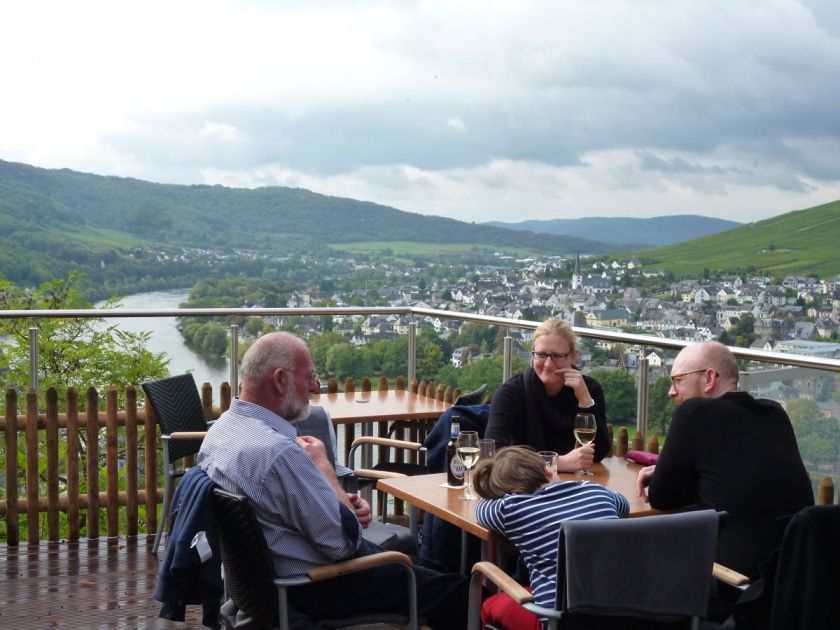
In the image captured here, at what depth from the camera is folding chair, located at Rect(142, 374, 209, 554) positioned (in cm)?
546

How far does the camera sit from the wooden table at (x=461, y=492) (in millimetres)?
3246

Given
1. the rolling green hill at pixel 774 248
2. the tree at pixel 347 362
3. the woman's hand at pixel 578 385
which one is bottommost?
the tree at pixel 347 362

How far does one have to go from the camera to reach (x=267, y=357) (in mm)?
3139

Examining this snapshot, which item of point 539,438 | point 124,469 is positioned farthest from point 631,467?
point 124,469

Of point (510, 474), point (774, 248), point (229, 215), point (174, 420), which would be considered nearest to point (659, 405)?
point (510, 474)

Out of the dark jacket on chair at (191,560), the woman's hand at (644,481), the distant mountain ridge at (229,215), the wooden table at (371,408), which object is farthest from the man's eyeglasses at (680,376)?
the distant mountain ridge at (229,215)

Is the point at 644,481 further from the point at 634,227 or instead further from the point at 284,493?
the point at 634,227

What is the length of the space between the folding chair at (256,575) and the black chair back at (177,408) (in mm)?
2586

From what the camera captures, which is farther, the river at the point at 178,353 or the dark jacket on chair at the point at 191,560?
the river at the point at 178,353

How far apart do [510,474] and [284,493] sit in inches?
29.3

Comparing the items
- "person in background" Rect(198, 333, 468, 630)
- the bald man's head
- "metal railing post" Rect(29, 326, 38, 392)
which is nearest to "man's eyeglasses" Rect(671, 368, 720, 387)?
the bald man's head

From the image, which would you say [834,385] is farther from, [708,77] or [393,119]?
[708,77]

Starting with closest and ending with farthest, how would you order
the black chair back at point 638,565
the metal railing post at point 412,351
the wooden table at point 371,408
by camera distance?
the black chair back at point 638,565
the wooden table at point 371,408
the metal railing post at point 412,351

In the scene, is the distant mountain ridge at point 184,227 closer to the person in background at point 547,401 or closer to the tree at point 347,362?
the tree at point 347,362
